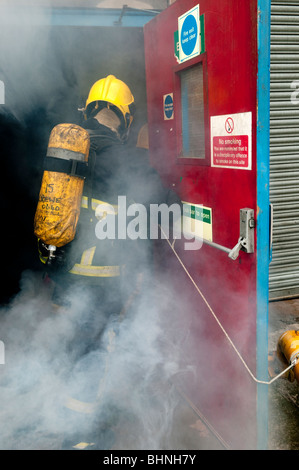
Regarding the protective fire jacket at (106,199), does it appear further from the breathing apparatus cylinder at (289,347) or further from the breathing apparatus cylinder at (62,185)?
the breathing apparatus cylinder at (289,347)

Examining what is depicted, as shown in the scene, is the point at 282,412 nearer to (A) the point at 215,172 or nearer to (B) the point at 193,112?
(A) the point at 215,172

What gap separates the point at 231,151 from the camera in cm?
221

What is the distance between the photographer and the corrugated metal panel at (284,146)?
4312mm

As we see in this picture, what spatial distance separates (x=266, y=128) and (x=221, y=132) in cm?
40

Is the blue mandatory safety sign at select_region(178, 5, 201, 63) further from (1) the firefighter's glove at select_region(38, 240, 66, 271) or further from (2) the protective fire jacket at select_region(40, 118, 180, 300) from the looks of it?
(1) the firefighter's glove at select_region(38, 240, 66, 271)

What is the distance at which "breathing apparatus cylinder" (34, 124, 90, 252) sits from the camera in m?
2.66

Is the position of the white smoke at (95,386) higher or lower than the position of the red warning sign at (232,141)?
lower

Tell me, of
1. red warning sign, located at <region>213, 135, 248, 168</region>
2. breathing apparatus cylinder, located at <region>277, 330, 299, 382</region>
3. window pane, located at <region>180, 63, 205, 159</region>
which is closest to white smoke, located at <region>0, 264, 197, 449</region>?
breathing apparatus cylinder, located at <region>277, 330, 299, 382</region>

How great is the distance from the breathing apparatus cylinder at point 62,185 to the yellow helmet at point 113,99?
44.0 inches

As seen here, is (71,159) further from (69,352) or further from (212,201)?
(69,352)

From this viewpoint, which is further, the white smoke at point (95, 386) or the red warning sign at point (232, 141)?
the white smoke at point (95, 386)

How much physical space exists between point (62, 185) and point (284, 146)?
3014 millimetres

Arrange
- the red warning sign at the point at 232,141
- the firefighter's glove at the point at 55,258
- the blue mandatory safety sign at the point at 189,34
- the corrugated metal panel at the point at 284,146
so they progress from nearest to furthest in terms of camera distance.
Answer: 1. the red warning sign at the point at 232,141
2. the blue mandatory safety sign at the point at 189,34
3. the firefighter's glove at the point at 55,258
4. the corrugated metal panel at the point at 284,146

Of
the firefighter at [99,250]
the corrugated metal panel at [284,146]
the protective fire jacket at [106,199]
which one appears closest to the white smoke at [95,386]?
the firefighter at [99,250]
